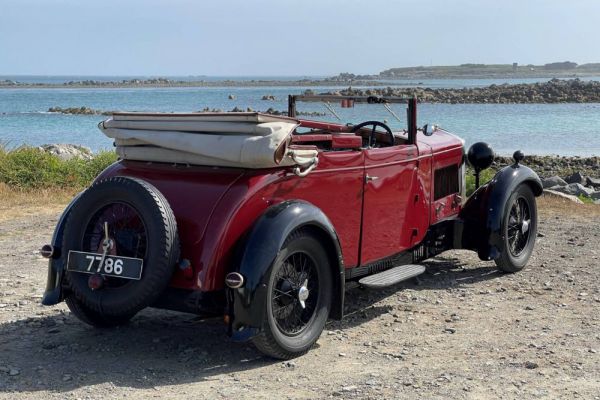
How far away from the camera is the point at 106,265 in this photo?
508cm

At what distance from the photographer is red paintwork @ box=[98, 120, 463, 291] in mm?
5051

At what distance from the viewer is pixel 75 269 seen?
5191mm

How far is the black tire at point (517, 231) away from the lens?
7.67 metres

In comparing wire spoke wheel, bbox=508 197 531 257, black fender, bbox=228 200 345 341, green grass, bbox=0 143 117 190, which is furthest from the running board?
green grass, bbox=0 143 117 190

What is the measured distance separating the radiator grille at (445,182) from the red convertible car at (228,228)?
4.04ft

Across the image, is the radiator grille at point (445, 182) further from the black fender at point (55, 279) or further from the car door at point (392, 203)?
the black fender at point (55, 279)

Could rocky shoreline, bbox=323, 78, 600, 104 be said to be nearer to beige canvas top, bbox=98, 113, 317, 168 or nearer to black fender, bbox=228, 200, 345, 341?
beige canvas top, bbox=98, 113, 317, 168

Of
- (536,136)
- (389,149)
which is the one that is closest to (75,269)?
(389,149)

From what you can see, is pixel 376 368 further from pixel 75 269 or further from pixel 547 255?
pixel 547 255

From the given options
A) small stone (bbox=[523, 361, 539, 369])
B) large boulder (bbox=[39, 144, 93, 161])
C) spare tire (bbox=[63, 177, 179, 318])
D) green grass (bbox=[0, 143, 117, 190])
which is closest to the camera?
spare tire (bbox=[63, 177, 179, 318])

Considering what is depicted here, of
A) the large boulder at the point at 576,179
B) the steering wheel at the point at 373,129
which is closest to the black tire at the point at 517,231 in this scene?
the steering wheel at the point at 373,129

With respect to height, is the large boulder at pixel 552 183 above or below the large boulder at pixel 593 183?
above

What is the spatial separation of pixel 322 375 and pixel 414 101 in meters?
2.90

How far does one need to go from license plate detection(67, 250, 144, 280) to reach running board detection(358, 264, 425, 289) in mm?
1801
